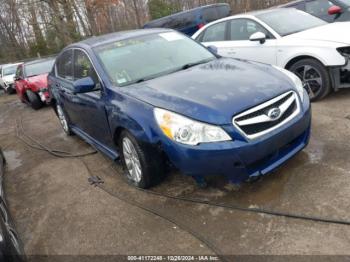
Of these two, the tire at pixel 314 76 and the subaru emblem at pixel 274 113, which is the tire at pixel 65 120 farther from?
the subaru emblem at pixel 274 113

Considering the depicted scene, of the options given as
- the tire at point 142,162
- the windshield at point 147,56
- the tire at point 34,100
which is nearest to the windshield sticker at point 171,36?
the windshield at point 147,56

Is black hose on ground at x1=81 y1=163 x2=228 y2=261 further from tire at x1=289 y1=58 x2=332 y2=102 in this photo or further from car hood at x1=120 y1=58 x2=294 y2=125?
tire at x1=289 y1=58 x2=332 y2=102

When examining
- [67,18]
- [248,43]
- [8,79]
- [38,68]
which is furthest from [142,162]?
[67,18]

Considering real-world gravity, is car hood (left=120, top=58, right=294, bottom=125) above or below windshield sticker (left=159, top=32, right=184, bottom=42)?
below

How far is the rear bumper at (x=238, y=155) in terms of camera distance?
3.02 meters

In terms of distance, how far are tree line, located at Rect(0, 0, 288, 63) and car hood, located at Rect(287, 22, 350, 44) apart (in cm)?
1773

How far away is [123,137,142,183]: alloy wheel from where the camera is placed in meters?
3.73

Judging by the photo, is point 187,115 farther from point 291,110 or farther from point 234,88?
point 291,110

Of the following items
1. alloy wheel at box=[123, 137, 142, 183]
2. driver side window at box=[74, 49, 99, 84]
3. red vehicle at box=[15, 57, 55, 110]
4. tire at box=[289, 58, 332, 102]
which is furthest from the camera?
red vehicle at box=[15, 57, 55, 110]

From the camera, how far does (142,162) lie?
359cm

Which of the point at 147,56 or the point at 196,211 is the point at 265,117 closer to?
the point at 196,211

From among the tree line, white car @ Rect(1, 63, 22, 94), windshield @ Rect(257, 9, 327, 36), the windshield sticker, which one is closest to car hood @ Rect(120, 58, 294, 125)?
the windshield sticker

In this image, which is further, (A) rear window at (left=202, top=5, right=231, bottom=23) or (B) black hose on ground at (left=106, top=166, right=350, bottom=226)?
(A) rear window at (left=202, top=5, right=231, bottom=23)

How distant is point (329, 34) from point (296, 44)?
503 millimetres
